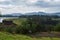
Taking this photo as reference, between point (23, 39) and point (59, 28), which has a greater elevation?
point (23, 39)

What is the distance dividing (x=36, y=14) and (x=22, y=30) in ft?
64.6

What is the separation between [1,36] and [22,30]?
7030mm

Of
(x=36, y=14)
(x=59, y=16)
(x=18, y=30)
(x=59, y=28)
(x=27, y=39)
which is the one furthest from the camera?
(x=59, y=16)

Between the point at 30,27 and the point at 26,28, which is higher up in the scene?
the point at 26,28

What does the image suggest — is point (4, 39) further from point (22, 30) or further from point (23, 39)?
point (22, 30)

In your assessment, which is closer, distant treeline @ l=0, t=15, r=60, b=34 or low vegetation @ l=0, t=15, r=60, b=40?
low vegetation @ l=0, t=15, r=60, b=40

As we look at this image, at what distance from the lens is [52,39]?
475 inches

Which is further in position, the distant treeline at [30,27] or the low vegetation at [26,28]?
the distant treeline at [30,27]

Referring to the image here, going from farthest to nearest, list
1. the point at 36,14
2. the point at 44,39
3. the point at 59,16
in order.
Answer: the point at 59,16 < the point at 36,14 < the point at 44,39

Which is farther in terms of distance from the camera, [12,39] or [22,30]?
[22,30]

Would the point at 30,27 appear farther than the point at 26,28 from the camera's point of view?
Yes

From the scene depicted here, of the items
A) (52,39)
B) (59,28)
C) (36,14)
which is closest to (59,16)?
(36,14)

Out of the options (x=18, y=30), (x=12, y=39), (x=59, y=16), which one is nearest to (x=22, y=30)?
(x=18, y=30)

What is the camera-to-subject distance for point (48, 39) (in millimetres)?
11797
